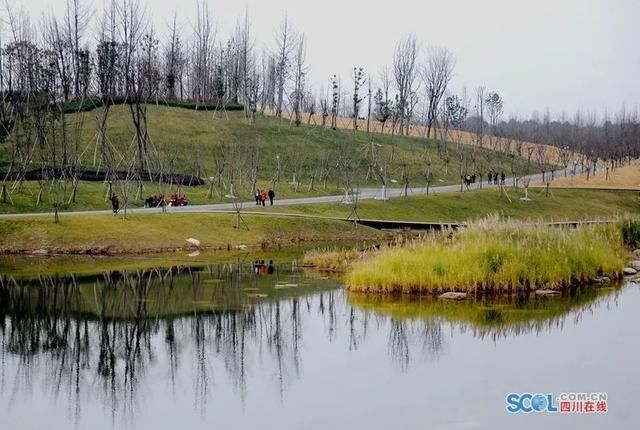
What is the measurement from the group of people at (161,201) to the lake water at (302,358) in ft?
67.5

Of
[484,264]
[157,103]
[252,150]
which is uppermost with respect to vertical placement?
[157,103]

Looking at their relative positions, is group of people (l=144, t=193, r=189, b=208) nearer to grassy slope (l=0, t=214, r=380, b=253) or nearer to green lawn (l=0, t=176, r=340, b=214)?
green lawn (l=0, t=176, r=340, b=214)

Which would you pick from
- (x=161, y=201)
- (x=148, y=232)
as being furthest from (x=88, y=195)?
(x=148, y=232)

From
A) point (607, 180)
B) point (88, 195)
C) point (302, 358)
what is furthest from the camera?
point (607, 180)

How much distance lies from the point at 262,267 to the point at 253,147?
34150 millimetres

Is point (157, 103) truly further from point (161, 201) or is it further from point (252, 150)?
point (161, 201)

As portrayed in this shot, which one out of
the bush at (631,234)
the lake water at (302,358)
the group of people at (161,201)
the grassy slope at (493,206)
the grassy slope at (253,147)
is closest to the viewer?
the lake water at (302,358)

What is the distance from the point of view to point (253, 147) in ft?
205

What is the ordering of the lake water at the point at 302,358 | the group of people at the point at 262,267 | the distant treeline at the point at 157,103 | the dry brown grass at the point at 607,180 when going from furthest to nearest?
the dry brown grass at the point at 607,180 < the distant treeline at the point at 157,103 < the group of people at the point at 262,267 < the lake water at the point at 302,358

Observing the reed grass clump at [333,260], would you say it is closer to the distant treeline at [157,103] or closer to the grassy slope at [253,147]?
the grassy slope at [253,147]

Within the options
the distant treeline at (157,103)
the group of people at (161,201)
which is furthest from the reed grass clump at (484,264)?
the distant treeline at (157,103)

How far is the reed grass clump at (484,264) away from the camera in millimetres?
21109

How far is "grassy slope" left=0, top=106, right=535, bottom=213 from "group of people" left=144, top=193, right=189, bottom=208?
269 cm

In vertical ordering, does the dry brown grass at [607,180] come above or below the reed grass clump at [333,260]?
above
